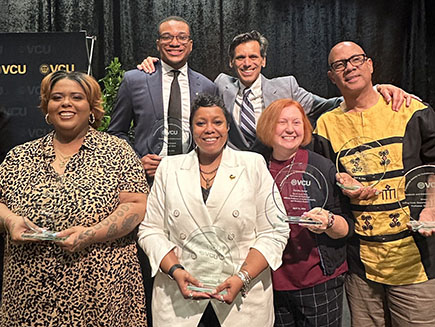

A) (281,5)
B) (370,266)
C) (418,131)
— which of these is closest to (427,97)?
(281,5)

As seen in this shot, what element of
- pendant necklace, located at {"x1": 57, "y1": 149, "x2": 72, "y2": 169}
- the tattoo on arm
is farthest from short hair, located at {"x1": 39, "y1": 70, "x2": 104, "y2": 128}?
the tattoo on arm

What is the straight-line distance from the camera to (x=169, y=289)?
6.83 feet

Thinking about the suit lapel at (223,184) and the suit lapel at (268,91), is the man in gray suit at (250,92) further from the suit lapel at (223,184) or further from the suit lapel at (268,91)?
the suit lapel at (223,184)

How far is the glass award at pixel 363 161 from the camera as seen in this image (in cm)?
220

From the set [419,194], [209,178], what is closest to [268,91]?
[209,178]

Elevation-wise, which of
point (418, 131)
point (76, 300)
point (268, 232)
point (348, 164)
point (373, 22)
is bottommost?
point (76, 300)

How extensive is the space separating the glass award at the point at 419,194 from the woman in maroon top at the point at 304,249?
28 centimetres

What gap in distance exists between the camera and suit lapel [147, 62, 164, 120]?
2.49 metres

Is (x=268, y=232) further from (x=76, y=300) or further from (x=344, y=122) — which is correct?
(x=76, y=300)

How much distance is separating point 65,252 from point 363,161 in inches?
55.3

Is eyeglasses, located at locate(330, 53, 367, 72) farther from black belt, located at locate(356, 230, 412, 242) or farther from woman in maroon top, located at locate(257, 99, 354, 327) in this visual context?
black belt, located at locate(356, 230, 412, 242)

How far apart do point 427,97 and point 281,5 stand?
1423 millimetres

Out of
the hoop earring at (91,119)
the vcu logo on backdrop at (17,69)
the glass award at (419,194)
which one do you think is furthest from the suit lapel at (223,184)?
the vcu logo on backdrop at (17,69)

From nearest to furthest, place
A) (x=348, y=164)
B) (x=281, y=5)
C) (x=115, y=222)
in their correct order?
(x=115, y=222) < (x=348, y=164) < (x=281, y=5)
